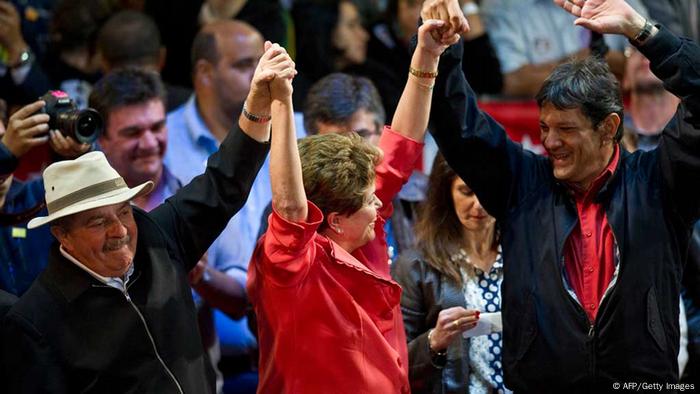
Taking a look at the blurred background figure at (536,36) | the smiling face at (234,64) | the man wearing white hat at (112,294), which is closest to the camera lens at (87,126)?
the man wearing white hat at (112,294)

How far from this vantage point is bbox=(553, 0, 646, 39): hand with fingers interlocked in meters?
3.62

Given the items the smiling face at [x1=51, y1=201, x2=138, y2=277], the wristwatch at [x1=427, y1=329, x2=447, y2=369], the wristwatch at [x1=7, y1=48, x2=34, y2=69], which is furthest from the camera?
the wristwatch at [x1=7, y1=48, x2=34, y2=69]

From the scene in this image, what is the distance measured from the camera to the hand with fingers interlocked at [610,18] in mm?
3615

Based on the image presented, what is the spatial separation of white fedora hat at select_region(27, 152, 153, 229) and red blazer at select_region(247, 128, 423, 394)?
0.47 m

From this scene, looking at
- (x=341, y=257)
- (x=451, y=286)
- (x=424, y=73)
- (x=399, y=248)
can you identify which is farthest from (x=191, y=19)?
(x=341, y=257)

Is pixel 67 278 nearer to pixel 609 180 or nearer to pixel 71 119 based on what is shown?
pixel 71 119

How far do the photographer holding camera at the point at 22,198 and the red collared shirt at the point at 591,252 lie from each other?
68.7 inches

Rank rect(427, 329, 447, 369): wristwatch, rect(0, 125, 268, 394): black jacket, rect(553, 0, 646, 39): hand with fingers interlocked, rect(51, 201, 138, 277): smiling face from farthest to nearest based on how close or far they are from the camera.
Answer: rect(427, 329, 447, 369): wristwatch → rect(553, 0, 646, 39): hand with fingers interlocked → rect(51, 201, 138, 277): smiling face → rect(0, 125, 268, 394): black jacket

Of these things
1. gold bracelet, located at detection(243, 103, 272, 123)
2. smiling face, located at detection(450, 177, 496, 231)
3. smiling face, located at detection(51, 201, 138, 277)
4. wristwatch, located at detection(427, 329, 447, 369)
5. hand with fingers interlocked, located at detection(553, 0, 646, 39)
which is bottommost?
wristwatch, located at detection(427, 329, 447, 369)

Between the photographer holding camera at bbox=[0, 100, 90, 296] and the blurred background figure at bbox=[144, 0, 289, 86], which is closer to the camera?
the photographer holding camera at bbox=[0, 100, 90, 296]

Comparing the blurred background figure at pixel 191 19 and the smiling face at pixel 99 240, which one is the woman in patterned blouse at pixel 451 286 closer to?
the smiling face at pixel 99 240

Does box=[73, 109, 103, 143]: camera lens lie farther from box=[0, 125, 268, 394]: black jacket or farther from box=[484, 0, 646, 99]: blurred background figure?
box=[484, 0, 646, 99]: blurred background figure

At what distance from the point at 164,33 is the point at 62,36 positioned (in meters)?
0.59

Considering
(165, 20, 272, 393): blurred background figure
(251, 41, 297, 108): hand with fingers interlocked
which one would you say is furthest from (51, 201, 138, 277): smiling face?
(165, 20, 272, 393): blurred background figure
